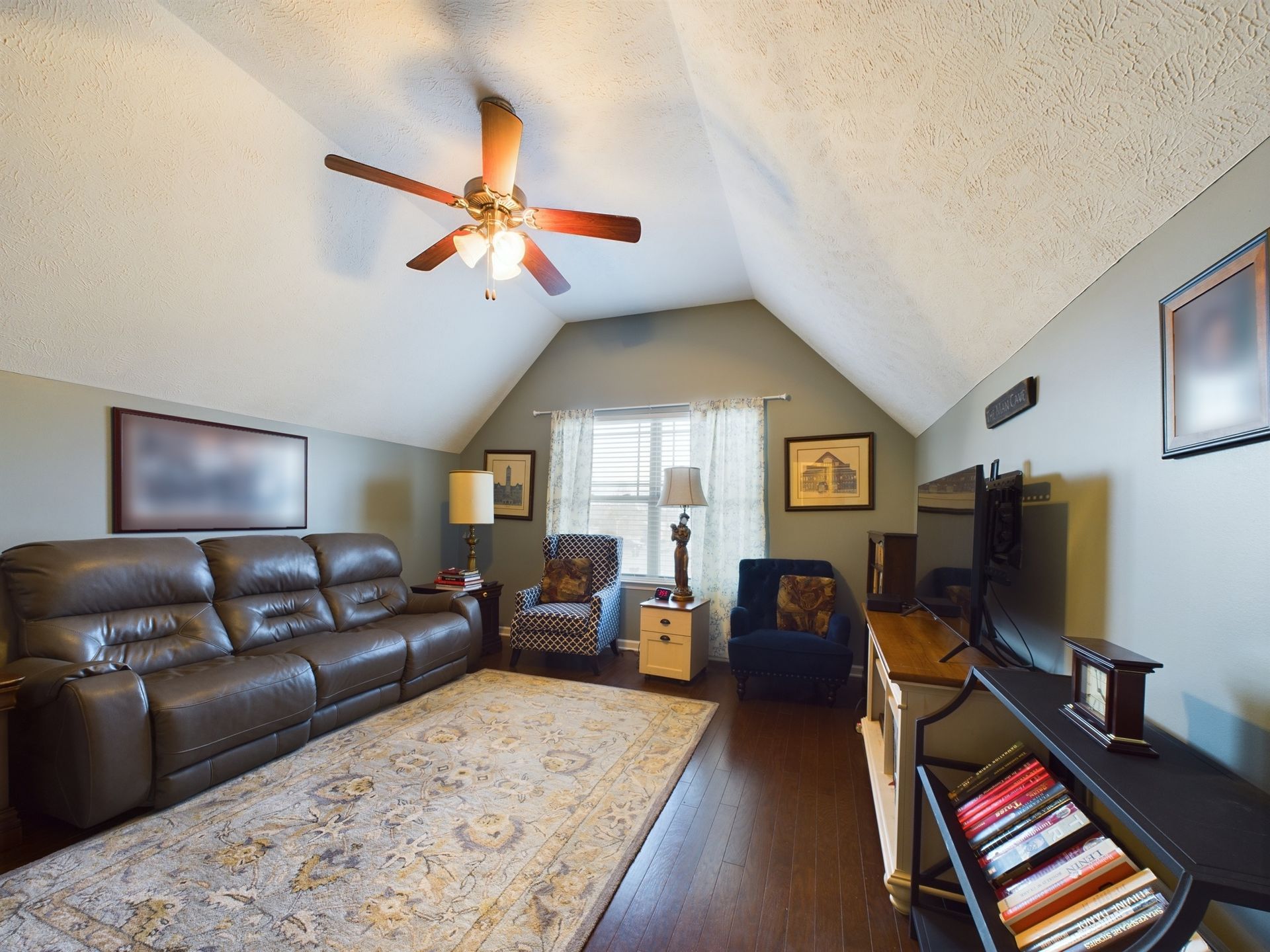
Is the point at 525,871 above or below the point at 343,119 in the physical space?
below

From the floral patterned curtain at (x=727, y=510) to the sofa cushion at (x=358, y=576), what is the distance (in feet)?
7.81

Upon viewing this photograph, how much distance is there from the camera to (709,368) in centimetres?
447

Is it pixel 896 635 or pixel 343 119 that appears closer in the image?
pixel 896 635

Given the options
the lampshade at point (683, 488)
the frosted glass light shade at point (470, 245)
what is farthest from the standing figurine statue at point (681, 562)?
the frosted glass light shade at point (470, 245)

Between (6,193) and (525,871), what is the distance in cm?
319

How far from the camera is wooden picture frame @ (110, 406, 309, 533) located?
284 centimetres

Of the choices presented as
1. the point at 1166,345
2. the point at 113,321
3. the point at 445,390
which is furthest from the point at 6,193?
the point at 1166,345

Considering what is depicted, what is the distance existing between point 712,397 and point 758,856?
3.30 meters

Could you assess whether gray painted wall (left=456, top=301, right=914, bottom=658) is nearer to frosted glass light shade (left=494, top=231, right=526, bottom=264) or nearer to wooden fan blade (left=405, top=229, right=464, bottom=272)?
wooden fan blade (left=405, top=229, right=464, bottom=272)

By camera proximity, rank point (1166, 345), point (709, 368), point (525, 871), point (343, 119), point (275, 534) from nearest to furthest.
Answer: point (1166, 345) → point (525, 871) → point (343, 119) → point (275, 534) → point (709, 368)

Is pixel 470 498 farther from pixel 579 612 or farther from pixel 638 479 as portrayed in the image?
pixel 638 479

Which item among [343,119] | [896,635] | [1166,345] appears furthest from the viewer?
[343,119]

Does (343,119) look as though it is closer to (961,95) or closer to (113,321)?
(113,321)

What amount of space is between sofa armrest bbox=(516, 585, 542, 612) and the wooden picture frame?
1691 mm
